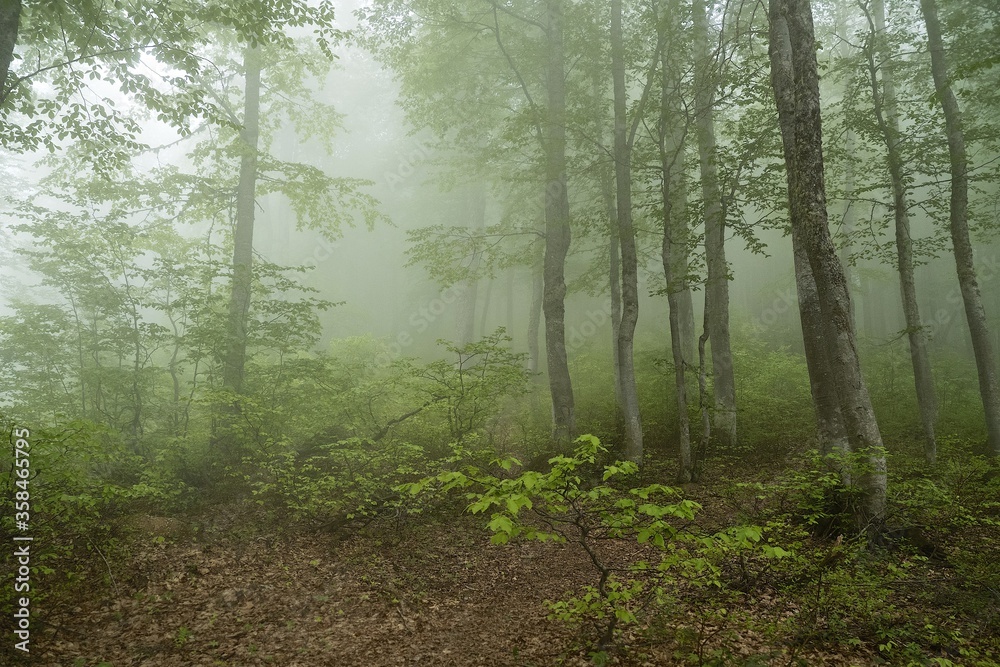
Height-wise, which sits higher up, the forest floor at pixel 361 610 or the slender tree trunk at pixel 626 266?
the slender tree trunk at pixel 626 266

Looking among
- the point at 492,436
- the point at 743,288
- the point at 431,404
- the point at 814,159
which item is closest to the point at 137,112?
the point at 431,404

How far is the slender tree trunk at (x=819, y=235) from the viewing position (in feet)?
18.8

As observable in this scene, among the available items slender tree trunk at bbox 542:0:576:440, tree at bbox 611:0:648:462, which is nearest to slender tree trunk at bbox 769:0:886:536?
tree at bbox 611:0:648:462

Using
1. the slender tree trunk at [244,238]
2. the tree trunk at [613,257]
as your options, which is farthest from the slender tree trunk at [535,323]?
the slender tree trunk at [244,238]

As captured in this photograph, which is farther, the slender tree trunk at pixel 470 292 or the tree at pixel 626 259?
the slender tree trunk at pixel 470 292

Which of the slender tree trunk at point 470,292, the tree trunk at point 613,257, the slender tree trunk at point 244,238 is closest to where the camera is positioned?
the slender tree trunk at point 244,238

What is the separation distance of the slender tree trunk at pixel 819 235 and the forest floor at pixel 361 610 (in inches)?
80.5

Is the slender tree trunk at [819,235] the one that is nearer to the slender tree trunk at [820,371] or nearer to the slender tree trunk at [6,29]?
the slender tree trunk at [820,371]

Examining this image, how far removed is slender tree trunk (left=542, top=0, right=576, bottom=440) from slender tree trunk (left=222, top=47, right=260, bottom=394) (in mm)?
5978

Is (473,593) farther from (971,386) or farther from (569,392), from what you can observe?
(971,386)

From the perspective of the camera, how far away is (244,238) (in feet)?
38.8

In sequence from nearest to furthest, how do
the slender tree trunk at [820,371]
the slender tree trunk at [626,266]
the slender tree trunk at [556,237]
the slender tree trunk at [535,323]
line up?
the slender tree trunk at [820,371] → the slender tree trunk at [626,266] → the slender tree trunk at [556,237] → the slender tree trunk at [535,323]

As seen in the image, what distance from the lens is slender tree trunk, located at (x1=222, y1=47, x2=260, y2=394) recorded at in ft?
32.0

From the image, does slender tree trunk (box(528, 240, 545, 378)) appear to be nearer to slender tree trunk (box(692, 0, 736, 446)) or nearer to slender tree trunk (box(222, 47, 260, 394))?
slender tree trunk (box(692, 0, 736, 446))
